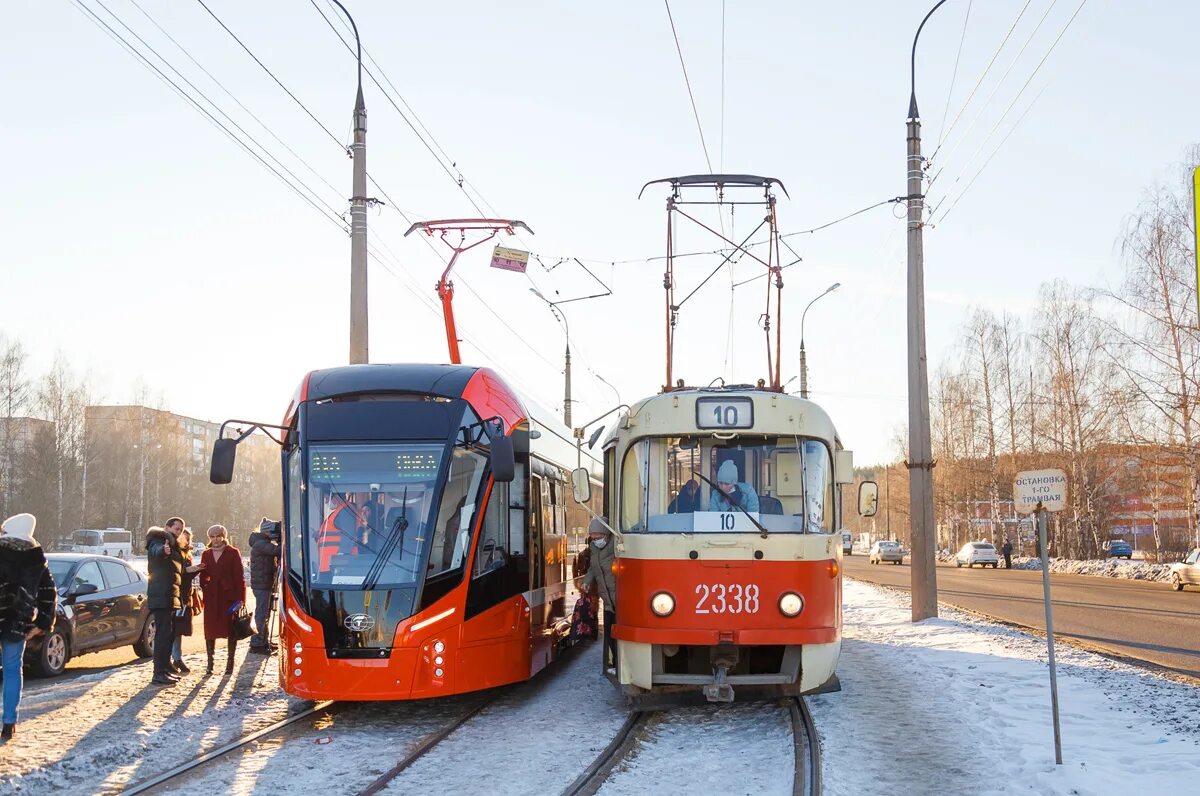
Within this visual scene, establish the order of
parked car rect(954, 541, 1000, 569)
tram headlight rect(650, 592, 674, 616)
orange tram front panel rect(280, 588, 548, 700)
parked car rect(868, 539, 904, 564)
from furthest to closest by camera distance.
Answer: parked car rect(868, 539, 904, 564)
parked car rect(954, 541, 1000, 569)
tram headlight rect(650, 592, 674, 616)
orange tram front panel rect(280, 588, 548, 700)

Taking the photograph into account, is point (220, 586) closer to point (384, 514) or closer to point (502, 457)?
point (384, 514)

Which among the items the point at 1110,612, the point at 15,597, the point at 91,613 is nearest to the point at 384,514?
the point at 15,597

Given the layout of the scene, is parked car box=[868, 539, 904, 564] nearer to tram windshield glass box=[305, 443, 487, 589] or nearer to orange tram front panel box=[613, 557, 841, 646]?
orange tram front panel box=[613, 557, 841, 646]

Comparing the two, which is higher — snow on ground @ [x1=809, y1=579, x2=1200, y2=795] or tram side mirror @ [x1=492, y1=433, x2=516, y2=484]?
tram side mirror @ [x1=492, y1=433, x2=516, y2=484]

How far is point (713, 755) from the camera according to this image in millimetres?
8734

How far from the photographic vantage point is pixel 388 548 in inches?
389

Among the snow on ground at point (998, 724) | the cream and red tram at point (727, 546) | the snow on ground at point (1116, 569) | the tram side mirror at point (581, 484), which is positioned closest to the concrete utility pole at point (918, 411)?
the snow on ground at point (998, 724)

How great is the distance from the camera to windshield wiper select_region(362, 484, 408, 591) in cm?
977

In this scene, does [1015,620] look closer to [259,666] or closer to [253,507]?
[259,666]

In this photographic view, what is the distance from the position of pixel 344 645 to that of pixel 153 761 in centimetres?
174

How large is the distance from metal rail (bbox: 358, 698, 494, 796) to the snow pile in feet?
102

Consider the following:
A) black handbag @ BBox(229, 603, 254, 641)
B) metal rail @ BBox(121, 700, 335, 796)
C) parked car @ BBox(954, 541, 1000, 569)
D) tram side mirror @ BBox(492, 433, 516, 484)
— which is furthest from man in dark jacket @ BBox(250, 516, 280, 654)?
parked car @ BBox(954, 541, 1000, 569)

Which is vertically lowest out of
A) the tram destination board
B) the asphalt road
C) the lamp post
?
the asphalt road

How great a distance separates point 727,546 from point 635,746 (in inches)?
71.5
